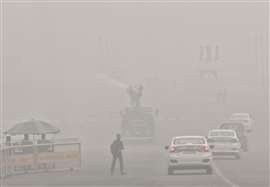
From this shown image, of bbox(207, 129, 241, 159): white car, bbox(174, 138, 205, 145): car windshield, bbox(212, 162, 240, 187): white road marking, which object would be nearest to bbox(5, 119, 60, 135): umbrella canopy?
bbox(174, 138, 205, 145): car windshield

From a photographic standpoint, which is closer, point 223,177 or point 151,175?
point 223,177

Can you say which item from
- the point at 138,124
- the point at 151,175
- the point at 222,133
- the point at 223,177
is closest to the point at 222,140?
the point at 222,133

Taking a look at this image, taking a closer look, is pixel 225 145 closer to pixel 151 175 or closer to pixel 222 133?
pixel 222 133

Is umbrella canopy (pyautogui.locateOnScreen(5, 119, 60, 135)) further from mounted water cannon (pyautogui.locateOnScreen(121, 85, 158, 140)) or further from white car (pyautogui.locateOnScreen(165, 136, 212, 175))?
mounted water cannon (pyautogui.locateOnScreen(121, 85, 158, 140))

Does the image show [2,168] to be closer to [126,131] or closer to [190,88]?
[126,131]

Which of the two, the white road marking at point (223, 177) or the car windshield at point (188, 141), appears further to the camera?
the car windshield at point (188, 141)

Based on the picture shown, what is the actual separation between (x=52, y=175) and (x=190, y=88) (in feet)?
491

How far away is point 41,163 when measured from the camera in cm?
4266

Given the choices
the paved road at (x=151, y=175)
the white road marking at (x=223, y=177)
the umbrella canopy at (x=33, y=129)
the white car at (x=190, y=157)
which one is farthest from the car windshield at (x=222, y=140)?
the white car at (x=190, y=157)

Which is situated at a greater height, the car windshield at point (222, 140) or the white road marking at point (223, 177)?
the car windshield at point (222, 140)

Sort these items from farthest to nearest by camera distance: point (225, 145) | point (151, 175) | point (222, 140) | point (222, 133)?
point (222, 133) < point (225, 145) < point (222, 140) < point (151, 175)

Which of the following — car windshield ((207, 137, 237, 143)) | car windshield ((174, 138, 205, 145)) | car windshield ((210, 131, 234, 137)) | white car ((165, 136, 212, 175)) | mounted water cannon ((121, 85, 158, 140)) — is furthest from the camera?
mounted water cannon ((121, 85, 158, 140))

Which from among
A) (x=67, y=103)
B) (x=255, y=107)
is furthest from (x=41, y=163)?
(x=67, y=103)

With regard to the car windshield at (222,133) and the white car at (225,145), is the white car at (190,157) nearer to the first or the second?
the white car at (225,145)
